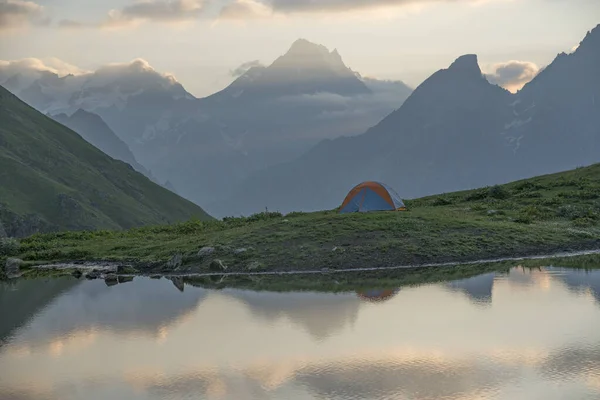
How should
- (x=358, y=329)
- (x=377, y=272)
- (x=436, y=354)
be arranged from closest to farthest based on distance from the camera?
(x=436, y=354)
(x=358, y=329)
(x=377, y=272)

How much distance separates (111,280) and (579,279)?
2993 cm

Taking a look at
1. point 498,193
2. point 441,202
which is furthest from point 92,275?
point 498,193

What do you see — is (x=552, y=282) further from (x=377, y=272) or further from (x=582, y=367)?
(x=582, y=367)

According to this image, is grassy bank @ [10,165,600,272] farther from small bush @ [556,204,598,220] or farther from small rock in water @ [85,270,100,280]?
small rock in water @ [85,270,100,280]

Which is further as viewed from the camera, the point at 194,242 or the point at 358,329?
the point at 194,242

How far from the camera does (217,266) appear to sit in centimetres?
4925

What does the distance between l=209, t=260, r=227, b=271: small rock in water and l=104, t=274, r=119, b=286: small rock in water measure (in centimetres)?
648

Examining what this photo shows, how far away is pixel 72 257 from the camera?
58.4 m

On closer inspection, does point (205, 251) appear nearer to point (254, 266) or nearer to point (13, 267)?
point (254, 266)

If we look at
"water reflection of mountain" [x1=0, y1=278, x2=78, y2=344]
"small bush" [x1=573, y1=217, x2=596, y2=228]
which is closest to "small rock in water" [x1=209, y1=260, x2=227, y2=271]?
"water reflection of mountain" [x1=0, y1=278, x2=78, y2=344]

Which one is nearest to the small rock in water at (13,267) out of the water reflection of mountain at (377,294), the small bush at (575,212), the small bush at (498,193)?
the water reflection of mountain at (377,294)

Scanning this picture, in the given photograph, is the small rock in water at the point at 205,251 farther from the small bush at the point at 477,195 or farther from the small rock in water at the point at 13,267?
the small bush at the point at 477,195

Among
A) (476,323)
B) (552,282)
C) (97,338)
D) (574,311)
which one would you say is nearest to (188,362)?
(97,338)

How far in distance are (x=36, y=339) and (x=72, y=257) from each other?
1042 inches
